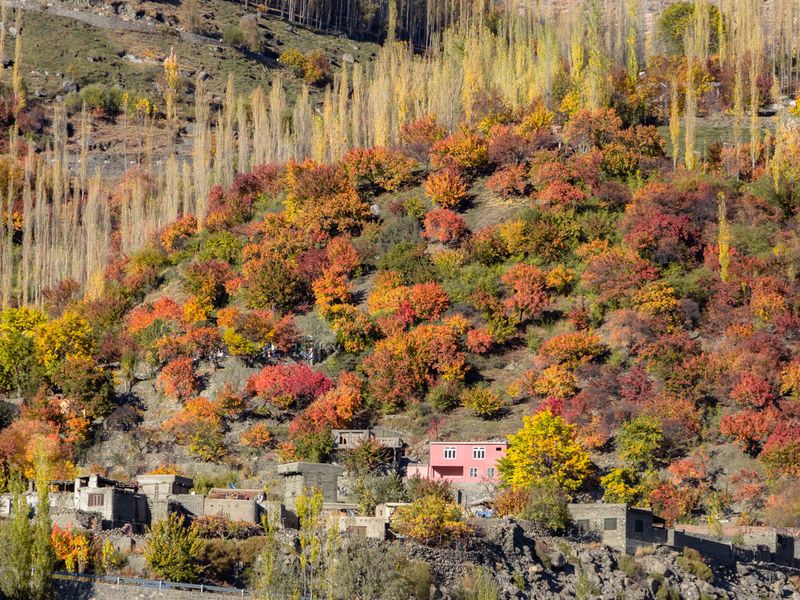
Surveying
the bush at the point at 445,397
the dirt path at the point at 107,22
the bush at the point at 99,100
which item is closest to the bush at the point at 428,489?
the bush at the point at 445,397

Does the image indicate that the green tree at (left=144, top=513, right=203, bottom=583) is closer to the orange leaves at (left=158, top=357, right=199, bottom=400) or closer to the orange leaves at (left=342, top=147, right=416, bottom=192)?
the orange leaves at (left=158, top=357, right=199, bottom=400)

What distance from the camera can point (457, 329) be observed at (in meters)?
79.3

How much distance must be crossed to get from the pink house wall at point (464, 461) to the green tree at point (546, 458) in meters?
2.36

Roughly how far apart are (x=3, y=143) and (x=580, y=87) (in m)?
43.3

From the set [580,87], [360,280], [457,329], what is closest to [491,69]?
[580,87]

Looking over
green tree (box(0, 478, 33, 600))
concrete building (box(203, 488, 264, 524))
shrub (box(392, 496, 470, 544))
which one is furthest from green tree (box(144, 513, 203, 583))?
shrub (box(392, 496, 470, 544))

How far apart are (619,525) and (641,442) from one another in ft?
35.4

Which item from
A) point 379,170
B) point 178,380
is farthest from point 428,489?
point 379,170

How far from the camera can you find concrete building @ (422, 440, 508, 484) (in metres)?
68.1

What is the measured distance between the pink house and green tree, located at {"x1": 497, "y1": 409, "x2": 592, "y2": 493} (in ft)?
7.78

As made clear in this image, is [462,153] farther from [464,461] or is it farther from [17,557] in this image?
[17,557]

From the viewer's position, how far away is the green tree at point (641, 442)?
220 ft

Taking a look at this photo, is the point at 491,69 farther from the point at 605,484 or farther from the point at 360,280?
the point at 605,484

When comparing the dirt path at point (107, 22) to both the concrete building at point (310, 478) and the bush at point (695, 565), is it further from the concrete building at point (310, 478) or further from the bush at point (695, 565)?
the bush at point (695, 565)
